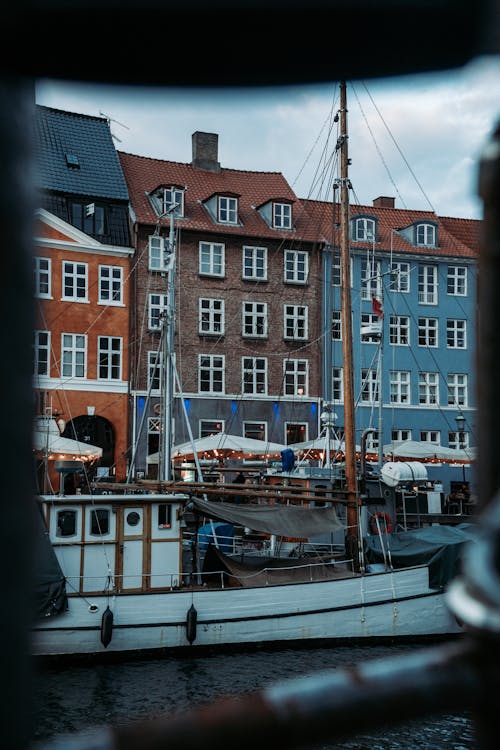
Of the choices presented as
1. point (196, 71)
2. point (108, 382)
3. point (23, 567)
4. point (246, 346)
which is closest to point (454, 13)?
point (196, 71)

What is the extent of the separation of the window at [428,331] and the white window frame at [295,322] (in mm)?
5991

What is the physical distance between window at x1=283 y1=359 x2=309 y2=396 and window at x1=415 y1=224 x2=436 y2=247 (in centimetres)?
909

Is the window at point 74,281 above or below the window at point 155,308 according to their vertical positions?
above

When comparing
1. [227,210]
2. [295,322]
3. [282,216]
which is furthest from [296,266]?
[227,210]

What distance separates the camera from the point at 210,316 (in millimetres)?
40312

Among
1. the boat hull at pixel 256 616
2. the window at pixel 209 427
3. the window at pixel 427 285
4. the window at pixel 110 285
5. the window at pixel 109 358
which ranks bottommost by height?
the boat hull at pixel 256 616

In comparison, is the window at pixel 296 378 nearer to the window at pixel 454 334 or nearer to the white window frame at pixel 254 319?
the white window frame at pixel 254 319

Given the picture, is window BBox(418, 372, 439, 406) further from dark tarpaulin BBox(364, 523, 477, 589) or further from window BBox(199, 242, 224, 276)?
dark tarpaulin BBox(364, 523, 477, 589)

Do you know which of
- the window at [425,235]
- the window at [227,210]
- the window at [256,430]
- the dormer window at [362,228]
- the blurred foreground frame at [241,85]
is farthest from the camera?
the window at [425,235]

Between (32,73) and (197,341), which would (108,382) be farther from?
(32,73)

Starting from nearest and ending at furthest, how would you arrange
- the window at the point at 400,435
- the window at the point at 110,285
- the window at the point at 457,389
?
the window at the point at 110,285, the window at the point at 400,435, the window at the point at 457,389

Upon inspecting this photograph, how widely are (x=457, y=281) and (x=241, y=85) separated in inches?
1777

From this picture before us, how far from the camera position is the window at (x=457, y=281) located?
4438 cm

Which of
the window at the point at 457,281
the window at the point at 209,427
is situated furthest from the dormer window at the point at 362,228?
the window at the point at 209,427
